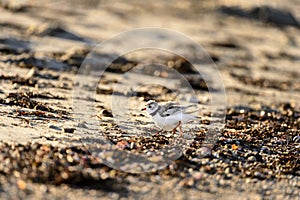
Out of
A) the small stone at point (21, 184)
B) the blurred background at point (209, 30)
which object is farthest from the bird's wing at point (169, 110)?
the blurred background at point (209, 30)

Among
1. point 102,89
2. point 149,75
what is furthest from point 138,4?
point 102,89

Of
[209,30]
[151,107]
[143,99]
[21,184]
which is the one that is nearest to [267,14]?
[209,30]

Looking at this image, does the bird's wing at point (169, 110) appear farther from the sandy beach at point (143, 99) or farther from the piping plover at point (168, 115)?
the sandy beach at point (143, 99)

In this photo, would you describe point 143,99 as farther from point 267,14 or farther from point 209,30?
point 267,14

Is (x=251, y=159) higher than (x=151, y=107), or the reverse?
(x=151, y=107)

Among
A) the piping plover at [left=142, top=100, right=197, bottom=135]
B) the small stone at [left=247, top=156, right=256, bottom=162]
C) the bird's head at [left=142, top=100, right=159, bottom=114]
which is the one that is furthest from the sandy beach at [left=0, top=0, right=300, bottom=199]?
the bird's head at [left=142, top=100, right=159, bottom=114]

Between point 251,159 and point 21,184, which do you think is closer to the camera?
point 21,184

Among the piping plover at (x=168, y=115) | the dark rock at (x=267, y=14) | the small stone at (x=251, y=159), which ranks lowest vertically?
the small stone at (x=251, y=159)

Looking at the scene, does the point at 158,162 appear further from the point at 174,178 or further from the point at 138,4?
the point at 138,4
